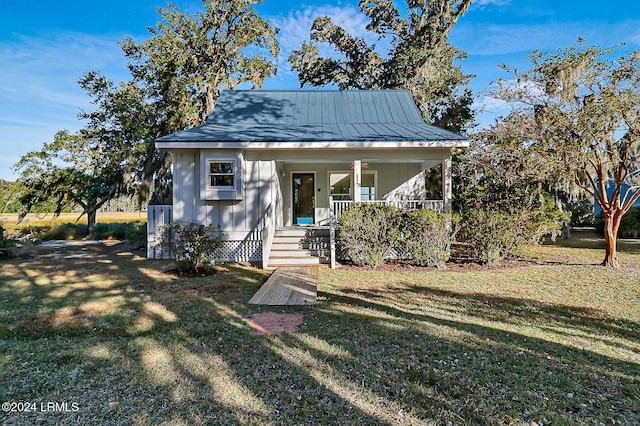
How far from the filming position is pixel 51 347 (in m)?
3.42

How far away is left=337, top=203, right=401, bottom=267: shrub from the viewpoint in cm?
799

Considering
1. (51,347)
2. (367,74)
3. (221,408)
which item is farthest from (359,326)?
(367,74)

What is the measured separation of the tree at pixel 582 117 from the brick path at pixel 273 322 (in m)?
7.26

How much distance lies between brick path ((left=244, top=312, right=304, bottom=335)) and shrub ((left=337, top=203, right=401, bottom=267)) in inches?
147

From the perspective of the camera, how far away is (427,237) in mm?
7961

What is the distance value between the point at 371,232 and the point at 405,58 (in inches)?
470

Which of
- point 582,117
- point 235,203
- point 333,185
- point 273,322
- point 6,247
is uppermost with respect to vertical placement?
point 582,117

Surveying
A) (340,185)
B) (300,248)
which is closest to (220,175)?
(300,248)

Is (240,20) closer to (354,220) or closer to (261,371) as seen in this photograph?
(354,220)

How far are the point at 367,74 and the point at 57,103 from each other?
634 inches

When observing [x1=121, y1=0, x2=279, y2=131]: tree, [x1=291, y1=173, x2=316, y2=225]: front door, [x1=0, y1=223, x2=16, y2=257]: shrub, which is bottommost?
[x1=0, y1=223, x2=16, y2=257]: shrub

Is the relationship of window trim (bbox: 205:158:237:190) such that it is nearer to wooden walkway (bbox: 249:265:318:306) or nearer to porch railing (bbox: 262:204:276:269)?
porch railing (bbox: 262:204:276:269)

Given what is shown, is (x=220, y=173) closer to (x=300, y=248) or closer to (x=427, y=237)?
(x=300, y=248)

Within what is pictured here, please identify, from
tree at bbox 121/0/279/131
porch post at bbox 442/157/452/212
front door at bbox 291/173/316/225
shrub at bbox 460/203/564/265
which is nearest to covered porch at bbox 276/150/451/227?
front door at bbox 291/173/316/225
